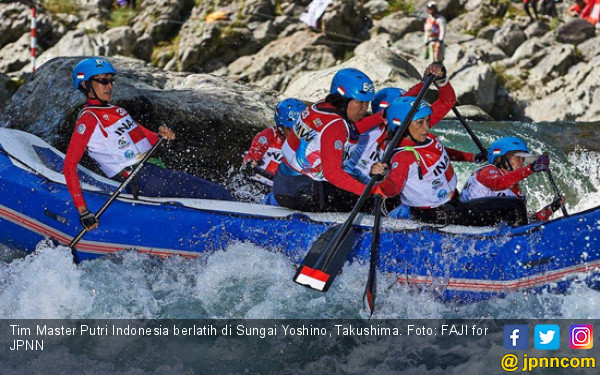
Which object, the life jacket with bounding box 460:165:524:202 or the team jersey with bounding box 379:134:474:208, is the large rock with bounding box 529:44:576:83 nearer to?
the life jacket with bounding box 460:165:524:202

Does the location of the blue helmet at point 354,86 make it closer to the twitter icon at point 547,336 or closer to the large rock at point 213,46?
the twitter icon at point 547,336

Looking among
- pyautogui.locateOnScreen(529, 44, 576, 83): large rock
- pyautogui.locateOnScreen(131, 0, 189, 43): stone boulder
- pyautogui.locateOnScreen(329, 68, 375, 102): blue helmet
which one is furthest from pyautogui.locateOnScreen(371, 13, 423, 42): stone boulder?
pyautogui.locateOnScreen(329, 68, 375, 102): blue helmet

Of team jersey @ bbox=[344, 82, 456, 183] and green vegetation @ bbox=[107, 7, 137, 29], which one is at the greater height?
team jersey @ bbox=[344, 82, 456, 183]

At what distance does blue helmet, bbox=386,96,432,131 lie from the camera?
5070 millimetres

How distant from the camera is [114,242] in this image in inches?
217

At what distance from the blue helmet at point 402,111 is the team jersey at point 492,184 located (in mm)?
800

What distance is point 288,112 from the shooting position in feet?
21.7

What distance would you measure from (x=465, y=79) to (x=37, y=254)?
33.1ft

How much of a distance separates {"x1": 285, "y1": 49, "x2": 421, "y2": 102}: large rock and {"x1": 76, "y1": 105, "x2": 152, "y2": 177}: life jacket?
5834mm

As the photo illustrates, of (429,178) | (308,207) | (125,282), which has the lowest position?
(125,282)

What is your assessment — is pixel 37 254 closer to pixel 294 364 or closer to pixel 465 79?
pixel 294 364

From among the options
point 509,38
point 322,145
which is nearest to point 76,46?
point 509,38

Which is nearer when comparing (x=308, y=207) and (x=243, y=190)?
(x=308, y=207)

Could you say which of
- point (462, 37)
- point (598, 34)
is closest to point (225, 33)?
point (462, 37)
